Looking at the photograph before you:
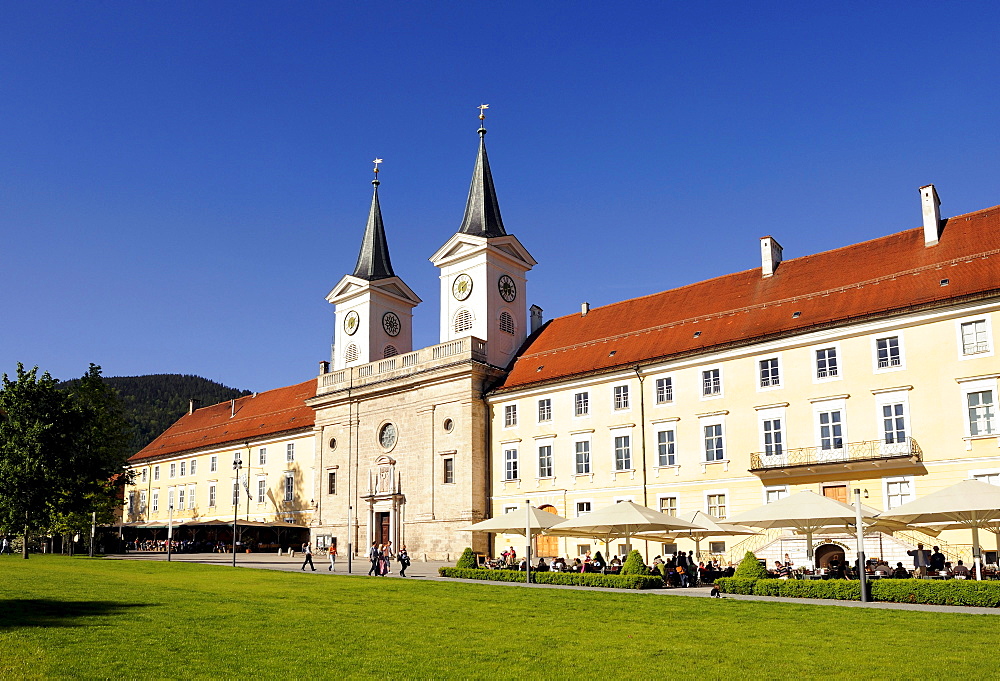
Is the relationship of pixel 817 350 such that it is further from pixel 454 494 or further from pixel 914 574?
pixel 454 494

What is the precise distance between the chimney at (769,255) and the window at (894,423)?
11624 millimetres

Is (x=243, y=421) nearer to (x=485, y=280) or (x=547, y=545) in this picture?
(x=485, y=280)

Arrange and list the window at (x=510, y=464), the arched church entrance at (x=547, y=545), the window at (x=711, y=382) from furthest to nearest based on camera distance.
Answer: the window at (x=510, y=464) → the arched church entrance at (x=547, y=545) → the window at (x=711, y=382)

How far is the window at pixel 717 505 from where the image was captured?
40.6 meters

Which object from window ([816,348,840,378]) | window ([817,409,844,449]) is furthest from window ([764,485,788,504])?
window ([816,348,840,378])

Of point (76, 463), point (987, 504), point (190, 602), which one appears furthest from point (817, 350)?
point (76, 463)

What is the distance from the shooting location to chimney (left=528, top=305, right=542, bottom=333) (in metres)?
58.7

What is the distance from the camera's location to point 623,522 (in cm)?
3119

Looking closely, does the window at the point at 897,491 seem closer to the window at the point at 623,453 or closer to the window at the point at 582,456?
the window at the point at 623,453

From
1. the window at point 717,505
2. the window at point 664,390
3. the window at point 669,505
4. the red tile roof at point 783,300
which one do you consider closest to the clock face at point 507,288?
the red tile roof at point 783,300

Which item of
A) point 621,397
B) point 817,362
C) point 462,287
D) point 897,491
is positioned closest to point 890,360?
point 817,362

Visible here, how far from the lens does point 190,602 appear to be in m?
20.7

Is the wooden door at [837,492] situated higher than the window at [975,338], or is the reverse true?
the window at [975,338]

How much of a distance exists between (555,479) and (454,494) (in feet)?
21.7
